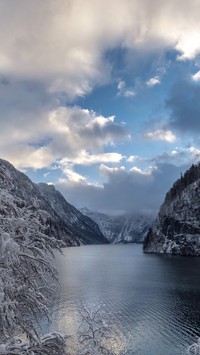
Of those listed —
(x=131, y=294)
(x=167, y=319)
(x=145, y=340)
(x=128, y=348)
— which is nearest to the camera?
(x=128, y=348)

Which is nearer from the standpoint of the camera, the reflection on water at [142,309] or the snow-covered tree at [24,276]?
the snow-covered tree at [24,276]

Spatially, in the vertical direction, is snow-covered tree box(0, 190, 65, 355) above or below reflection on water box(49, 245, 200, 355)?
above

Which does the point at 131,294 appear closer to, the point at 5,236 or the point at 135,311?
the point at 135,311

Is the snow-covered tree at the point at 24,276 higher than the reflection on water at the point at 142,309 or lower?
higher

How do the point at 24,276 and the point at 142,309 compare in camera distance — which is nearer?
the point at 24,276

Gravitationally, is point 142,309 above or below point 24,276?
below

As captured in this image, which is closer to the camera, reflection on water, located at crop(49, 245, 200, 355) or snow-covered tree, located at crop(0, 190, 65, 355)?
snow-covered tree, located at crop(0, 190, 65, 355)

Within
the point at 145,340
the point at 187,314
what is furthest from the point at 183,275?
the point at 145,340

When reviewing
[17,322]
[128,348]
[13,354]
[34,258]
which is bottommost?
[128,348]

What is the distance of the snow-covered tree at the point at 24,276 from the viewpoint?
34.5ft

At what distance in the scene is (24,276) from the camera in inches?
451

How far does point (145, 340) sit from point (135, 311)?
20.6 meters

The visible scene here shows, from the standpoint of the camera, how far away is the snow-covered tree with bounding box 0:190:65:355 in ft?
34.5

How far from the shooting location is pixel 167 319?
235 feet
